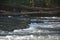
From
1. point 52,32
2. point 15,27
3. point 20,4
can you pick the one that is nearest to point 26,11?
point 20,4

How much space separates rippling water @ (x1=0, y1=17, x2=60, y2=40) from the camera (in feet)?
5.55

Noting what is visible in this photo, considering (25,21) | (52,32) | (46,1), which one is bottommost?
(52,32)

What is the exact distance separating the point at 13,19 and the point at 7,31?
16 centimetres

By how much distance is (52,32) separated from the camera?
Answer: 176cm

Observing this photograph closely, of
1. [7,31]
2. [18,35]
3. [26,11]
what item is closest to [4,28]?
[7,31]

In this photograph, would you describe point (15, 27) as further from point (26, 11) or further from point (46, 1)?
point (46, 1)

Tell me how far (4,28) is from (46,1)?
480 millimetres

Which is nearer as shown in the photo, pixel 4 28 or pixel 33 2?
pixel 4 28

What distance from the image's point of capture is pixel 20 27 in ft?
5.92

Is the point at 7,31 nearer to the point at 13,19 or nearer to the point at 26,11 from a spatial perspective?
the point at 13,19

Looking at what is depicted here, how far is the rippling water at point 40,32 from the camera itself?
1.69 metres

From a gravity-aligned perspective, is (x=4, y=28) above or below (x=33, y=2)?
below

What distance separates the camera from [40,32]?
1.76 m

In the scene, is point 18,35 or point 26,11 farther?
point 26,11
